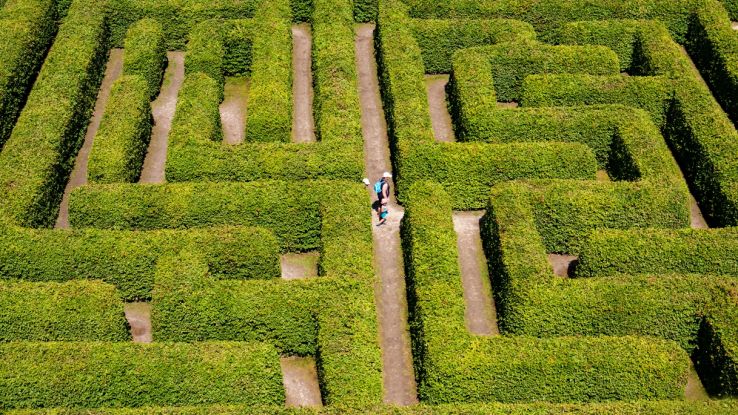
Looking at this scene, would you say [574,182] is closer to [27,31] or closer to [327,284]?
[327,284]

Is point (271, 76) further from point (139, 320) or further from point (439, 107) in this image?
point (139, 320)

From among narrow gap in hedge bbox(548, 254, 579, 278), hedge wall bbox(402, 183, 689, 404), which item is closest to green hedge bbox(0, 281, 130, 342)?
hedge wall bbox(402, 183, 689, 404)

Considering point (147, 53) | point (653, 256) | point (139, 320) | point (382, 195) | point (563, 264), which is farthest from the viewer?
point (147, 53)

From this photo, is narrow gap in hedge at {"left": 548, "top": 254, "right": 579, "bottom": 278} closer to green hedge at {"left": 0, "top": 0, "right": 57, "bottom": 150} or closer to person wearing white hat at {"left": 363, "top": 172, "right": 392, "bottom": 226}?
person wearing white hat at {"left": 363, "top": 172, "right": 392, "bottom": 226}

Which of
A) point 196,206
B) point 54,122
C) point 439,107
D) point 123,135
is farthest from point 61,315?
point 439,107

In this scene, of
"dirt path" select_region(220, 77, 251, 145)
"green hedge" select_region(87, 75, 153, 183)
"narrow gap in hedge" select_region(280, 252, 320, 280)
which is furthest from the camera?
"dirt path" select_region(220, 77, 251, 145)

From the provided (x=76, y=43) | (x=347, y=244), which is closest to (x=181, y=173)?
→ (x=347, y=244)
